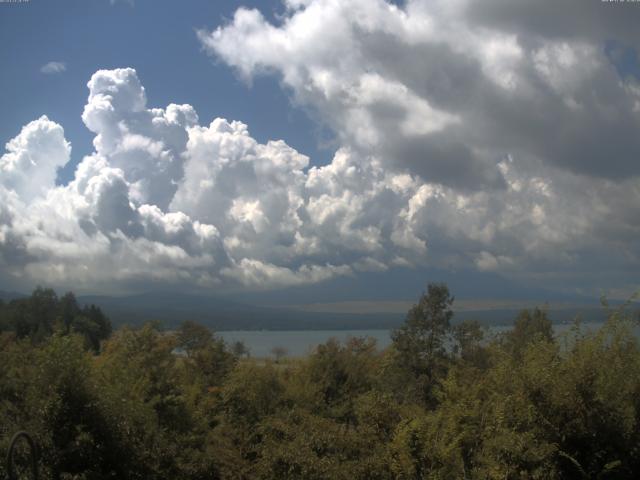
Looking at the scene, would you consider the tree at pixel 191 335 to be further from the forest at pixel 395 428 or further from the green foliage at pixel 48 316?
the forest at pixel 395 428

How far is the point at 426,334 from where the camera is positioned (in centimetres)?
3931

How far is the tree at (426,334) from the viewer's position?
38.8 metres

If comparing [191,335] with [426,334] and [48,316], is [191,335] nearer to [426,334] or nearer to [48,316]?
[426,334]

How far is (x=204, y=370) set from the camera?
42.9m

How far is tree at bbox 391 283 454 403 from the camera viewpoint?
38.8m

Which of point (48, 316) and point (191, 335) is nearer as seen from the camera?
point (191, 335)

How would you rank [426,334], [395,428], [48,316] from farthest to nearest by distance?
[48,316]
[426,334]
[395,428]

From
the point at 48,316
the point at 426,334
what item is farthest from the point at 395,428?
the point at 48,316

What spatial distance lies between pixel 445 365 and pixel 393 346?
3.52 meters

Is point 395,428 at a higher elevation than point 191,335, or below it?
higher

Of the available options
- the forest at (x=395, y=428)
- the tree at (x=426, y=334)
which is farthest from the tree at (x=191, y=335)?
the forest at (x=395, y=428)

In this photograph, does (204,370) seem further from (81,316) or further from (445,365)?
(81,316)

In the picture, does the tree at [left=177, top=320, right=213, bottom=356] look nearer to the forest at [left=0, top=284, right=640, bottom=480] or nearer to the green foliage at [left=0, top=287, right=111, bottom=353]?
the green foliage at [left=0, top=287, right=111, bottom=353]

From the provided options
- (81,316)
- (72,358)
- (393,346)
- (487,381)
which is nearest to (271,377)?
(393,346)
